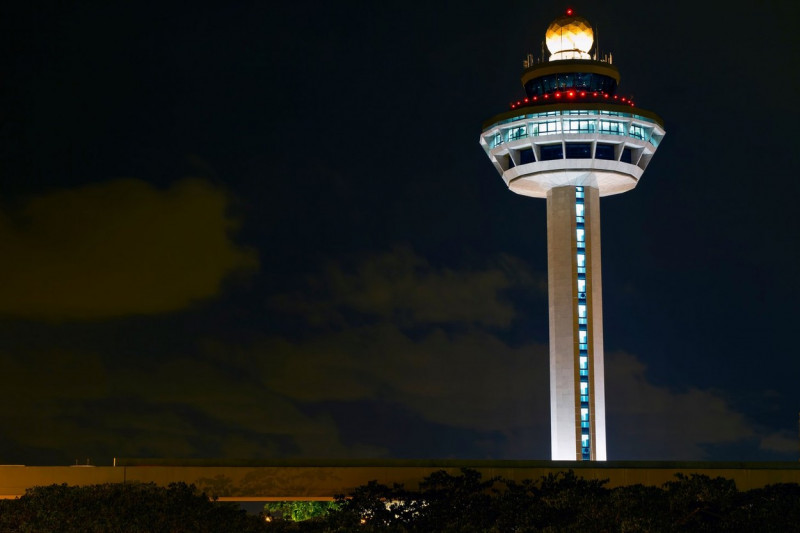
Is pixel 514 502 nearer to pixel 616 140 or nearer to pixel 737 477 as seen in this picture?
pixel 737 477

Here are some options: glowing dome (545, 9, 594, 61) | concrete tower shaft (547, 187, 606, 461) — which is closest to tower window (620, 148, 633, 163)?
concrete tower shaft (547, 187, 606, 461)

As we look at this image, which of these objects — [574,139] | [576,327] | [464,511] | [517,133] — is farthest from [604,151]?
[464,511]

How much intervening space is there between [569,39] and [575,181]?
13.5 metres

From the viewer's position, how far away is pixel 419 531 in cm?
6994

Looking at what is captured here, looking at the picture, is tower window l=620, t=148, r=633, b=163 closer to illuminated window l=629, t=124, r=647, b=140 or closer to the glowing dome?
illuminated window l=629, t=124, r=647, b=140

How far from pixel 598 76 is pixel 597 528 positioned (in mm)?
72060

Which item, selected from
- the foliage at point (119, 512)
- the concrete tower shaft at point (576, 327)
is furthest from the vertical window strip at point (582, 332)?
the foliage at point (119, 512)

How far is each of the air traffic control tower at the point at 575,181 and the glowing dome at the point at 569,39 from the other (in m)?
2.41

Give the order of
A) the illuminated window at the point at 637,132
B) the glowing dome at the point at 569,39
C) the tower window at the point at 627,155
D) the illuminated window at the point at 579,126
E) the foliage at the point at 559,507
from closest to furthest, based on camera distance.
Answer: the foliage at the point at 559,507, the illuminated window at the point at 579,126, the illuminated window at the point at 637,132, the tower window at the point at 627,155, the glowing dome at the point at 569,39

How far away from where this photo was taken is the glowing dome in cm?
12950

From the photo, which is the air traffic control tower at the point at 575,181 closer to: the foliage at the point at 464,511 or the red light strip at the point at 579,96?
the red light strip at the point at 579,96

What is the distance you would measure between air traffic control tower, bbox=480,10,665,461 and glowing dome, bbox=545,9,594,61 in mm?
2414

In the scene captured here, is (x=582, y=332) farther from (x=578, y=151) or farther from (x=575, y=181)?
(x=578, y=151)

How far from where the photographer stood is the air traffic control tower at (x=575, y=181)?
123 meters
